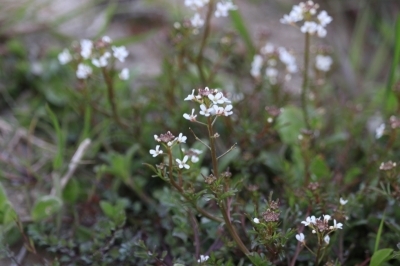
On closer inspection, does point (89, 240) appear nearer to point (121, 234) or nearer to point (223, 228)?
point (121, 234)

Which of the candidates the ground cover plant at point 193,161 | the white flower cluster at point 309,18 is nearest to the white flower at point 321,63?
the ground cover plant at point 193,161

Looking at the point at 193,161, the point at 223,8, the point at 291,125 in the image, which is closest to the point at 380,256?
the point at 193,161

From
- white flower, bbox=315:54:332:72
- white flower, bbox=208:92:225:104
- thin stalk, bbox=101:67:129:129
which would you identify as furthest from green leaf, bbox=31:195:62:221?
white flower, bbox=315:54:332:72

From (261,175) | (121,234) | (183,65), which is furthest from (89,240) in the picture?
(183,65)

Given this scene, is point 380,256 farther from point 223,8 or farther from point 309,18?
point 223,8

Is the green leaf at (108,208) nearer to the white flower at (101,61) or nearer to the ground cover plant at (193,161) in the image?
the ground cover plant at (193,161)

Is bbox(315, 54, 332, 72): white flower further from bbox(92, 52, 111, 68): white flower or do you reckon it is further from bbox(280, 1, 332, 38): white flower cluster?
bbox(92, 52, 111, 68): white flower
